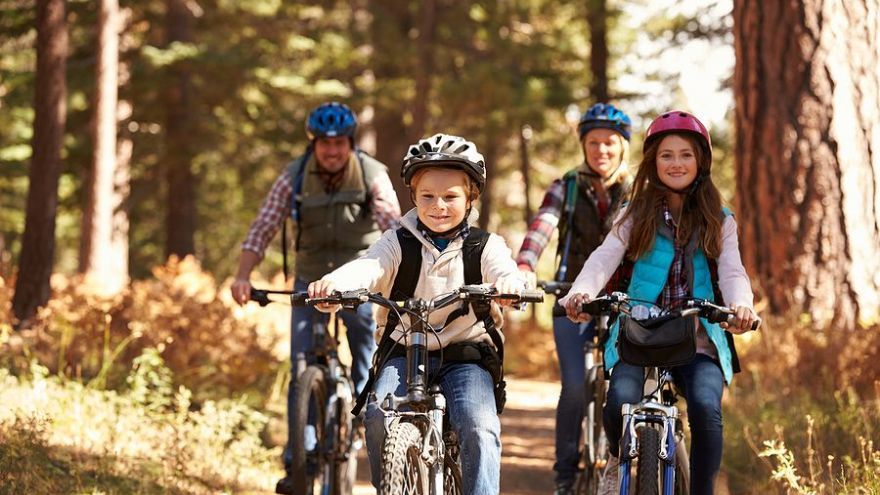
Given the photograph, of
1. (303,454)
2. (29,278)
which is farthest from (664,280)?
(29,278)

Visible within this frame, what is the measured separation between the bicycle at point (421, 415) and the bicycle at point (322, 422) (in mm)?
2066

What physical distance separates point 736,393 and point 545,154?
2325 centimetres

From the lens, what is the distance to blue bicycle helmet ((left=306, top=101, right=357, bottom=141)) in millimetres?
7625

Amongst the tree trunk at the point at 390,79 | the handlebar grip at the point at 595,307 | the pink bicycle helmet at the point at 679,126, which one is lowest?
the handlebar grip at the point at 595,307

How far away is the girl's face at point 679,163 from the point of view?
569 centimetres

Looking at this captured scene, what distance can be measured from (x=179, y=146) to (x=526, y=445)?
42.2 ft

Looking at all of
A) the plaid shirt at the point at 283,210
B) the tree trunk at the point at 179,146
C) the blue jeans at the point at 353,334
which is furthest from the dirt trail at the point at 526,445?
the tree trunk at the point at 179,146

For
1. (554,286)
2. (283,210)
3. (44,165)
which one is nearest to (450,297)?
(554,286)

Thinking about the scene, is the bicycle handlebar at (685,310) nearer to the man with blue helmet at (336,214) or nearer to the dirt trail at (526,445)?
the man with blue helmet at (336,214)

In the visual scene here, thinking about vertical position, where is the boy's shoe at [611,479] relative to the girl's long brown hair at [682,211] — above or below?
below

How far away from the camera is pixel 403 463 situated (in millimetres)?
4387

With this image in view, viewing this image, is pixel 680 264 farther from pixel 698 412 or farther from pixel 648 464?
pixel 648 464

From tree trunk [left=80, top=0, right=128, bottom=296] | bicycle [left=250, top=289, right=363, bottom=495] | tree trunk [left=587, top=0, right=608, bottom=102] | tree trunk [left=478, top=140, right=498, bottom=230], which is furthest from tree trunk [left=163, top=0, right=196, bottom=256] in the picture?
bicycle [left=250, top=289, right=363, bottom=495]

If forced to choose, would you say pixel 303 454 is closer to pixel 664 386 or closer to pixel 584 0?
pixel 664 386
